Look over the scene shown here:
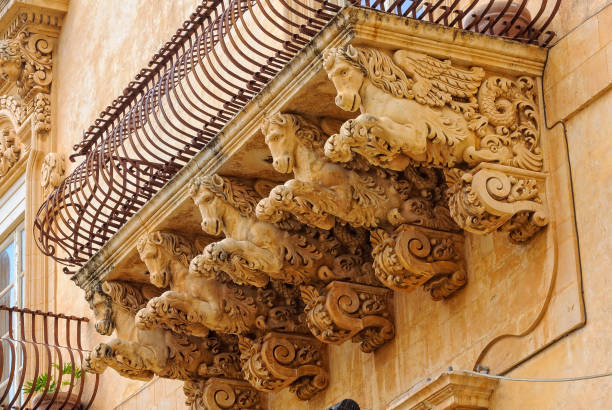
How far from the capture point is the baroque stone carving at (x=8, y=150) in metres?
15.8

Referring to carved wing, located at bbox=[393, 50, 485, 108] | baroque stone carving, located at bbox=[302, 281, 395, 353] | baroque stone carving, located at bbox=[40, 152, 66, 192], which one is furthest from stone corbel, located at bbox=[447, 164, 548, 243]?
baroque stone carving, located at bbox=[40, 152, 66, 192]

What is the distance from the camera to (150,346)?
36.6 ft

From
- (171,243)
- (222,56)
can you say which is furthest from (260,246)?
(222,56)

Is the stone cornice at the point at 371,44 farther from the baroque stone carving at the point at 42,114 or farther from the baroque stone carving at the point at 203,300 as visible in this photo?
the baroque stone carving at the point at 42,114

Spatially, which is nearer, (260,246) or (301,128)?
(301,128)

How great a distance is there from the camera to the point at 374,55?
29.6 feet

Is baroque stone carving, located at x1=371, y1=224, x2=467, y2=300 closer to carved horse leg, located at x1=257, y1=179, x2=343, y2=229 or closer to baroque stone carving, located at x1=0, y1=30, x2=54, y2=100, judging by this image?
carved horse leg, located at x1=257, y1=179, x2=343, y2=229

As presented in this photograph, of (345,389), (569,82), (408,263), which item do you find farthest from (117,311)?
(569,82)

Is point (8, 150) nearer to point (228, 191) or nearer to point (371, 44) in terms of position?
point (228, 191)

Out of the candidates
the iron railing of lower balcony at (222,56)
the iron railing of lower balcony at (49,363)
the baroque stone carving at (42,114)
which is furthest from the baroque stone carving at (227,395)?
the baroque stone carving at (42,114)

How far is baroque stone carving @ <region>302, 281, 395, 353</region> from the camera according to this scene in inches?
389

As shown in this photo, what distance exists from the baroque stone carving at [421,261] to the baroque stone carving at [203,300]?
1.30 metres

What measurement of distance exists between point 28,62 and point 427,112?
24.0ft

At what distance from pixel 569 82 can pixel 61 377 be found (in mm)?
5816
